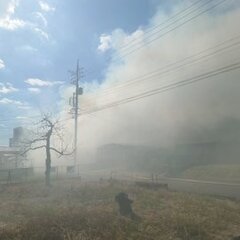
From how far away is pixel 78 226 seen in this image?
1391cm

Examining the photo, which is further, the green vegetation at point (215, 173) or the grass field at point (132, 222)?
the green vegetation at point (215, 173)

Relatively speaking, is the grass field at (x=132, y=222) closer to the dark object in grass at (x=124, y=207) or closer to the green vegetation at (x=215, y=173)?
the dark object in grass at (x=124, y=207)

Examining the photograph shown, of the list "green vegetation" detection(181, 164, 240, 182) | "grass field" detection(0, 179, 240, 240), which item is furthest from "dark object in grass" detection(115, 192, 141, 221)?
"green vegetation" detection(181, 164, 240, 182)

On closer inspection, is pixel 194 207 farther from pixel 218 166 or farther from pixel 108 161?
pixel 108 161

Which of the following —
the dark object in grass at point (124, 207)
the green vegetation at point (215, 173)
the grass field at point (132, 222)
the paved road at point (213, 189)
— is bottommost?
the grass field at point (132, 222)

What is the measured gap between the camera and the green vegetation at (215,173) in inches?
1869

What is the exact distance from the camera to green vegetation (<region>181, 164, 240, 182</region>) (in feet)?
156

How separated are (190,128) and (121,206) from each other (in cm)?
5810

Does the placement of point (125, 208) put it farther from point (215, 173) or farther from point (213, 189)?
point (215, 173)

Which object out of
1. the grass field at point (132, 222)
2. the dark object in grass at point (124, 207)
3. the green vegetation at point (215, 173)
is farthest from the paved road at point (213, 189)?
the dark object in grass at point (124, 207)

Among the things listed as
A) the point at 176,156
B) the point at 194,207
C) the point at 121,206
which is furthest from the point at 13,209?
the point at 176,156

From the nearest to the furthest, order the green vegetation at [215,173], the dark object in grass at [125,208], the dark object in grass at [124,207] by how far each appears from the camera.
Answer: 1. the dark object in grass at [125,208]
2. the dark object in grass at [124,207]
3. the green vegetation at [215,173]

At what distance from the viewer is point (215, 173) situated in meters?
50.5

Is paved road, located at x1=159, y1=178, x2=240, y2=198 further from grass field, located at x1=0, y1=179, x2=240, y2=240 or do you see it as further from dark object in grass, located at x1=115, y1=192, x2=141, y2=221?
dark object in grass, located at x1=115, y1=192, x2=141, y2=221
